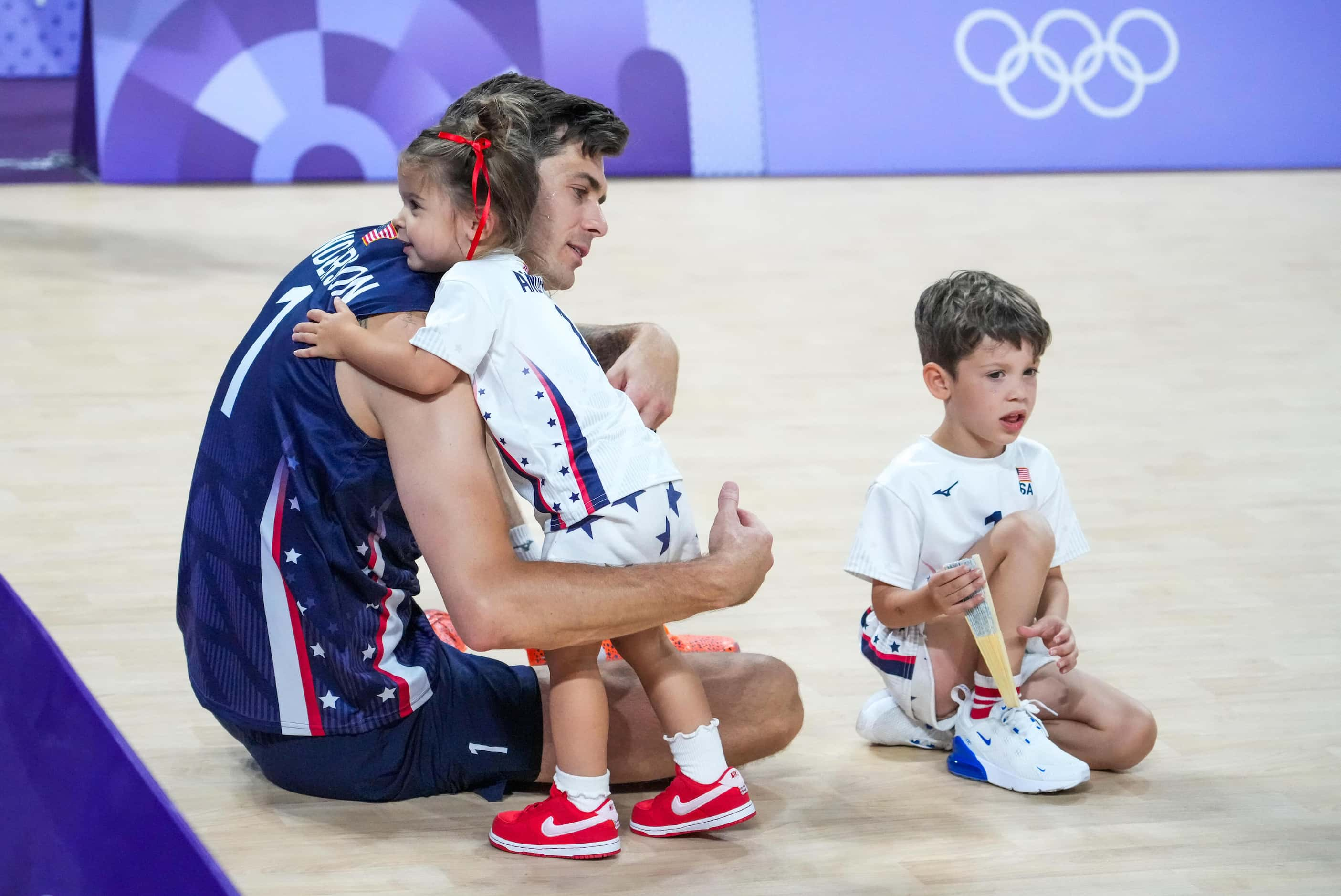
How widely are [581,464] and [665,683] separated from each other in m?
0.38

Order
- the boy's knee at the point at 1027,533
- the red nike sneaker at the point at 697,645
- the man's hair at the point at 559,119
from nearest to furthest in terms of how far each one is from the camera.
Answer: the man's hair at the point at 559,119 < the boy's knee at the point at 1027,533 < the red nike sneaker at the point at 697,645

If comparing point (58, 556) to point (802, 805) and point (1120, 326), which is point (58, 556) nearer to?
point (802, 805)

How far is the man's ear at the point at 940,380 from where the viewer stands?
8.91 feet

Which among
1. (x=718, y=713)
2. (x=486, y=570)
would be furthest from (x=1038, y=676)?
(x=486, y=570)

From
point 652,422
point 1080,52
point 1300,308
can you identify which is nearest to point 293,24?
point 1080,52

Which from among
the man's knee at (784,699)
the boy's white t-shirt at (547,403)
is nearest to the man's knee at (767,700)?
the man's knee at (784,699)

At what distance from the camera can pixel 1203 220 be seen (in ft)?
29.1

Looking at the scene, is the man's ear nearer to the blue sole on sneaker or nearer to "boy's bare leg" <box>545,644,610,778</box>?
the blue sole on sneaker

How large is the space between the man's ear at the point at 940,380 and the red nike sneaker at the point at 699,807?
2.64ft

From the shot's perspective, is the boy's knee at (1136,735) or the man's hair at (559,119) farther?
the boy's knee at (1136,735)

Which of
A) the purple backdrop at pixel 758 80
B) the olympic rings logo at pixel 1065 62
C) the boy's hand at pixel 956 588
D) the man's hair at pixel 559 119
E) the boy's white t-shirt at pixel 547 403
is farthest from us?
the olympic rings logo at pixel 1065 62

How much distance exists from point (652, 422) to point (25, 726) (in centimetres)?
110

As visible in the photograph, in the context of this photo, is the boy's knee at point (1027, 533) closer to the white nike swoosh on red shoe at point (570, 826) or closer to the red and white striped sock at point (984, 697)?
the red and white striped sock at point (984, 697)

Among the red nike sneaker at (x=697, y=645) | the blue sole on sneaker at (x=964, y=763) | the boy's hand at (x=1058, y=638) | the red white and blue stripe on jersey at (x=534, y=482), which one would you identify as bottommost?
the blue sole on sneaker at (x=964, y=763)
